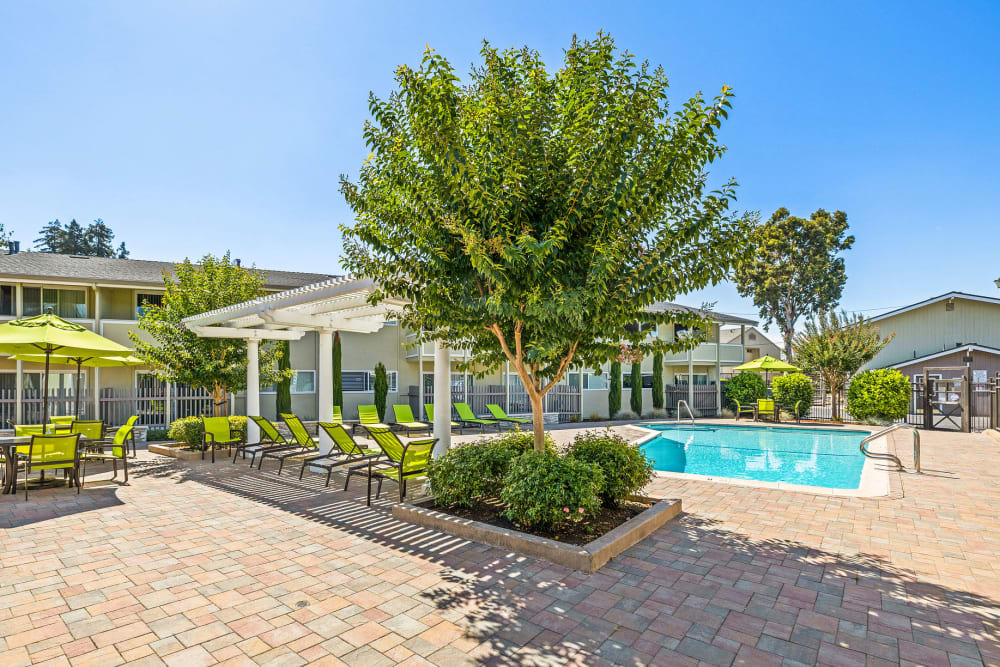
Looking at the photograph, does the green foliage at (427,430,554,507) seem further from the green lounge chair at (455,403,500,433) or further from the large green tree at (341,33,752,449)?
the green lounge chair at (455,403,500,433)

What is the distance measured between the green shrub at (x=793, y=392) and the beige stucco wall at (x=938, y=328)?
1010 centimetres

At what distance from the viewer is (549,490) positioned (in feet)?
17.5

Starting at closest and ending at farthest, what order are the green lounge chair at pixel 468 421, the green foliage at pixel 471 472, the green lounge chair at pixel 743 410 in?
the green foliage at pixel 471 472, the green lounge chair at pixel 468 421, the green lounge chair at pixel 743 410

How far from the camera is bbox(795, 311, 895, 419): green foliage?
20.1 metres

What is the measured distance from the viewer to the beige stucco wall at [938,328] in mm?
25391

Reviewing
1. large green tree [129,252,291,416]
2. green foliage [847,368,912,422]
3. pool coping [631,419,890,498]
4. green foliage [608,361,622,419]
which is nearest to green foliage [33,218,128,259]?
large green tree [129,252,291,416]

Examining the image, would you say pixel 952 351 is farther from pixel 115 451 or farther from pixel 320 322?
pixel 115 451

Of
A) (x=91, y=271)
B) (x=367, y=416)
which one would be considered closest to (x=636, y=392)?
(x=367, y=416)

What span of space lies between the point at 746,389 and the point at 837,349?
4665mm

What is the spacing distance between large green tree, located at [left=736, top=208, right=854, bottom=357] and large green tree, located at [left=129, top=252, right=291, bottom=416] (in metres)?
33.9

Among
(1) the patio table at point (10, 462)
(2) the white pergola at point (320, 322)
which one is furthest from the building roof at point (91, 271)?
(1) the patio table at point (10, 462)

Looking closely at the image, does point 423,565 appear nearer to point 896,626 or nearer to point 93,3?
point 896,626

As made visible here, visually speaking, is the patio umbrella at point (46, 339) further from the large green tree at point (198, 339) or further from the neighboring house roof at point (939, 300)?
the neighboring house roof at point (939, 300)

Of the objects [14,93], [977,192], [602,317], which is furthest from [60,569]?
[977,192]
